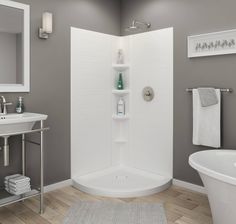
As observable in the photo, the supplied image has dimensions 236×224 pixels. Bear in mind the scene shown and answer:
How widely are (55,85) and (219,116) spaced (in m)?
1.91

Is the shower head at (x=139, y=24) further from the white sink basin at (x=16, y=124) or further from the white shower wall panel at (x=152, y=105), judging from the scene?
the white sink basin at (x=16, y=124)

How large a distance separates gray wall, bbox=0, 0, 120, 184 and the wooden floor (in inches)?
12.7

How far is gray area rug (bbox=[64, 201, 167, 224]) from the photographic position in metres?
2.54

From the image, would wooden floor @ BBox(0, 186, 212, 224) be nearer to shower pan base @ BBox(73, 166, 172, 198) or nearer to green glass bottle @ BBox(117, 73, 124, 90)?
shower pan base @ BBox(73, 166, 172, 198)

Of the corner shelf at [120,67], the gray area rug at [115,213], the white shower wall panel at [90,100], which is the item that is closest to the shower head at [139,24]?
the white shower wall panel at [90,100]

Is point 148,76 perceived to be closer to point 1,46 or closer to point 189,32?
point 189,32

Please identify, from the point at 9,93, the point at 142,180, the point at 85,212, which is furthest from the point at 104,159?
the point at 9,93

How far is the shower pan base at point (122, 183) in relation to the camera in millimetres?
3107

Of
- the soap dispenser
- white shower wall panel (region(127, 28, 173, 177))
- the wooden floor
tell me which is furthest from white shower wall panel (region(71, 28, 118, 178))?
the soap dispenser

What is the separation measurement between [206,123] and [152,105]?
0.85 m

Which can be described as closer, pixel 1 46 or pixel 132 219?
pixel 132 219

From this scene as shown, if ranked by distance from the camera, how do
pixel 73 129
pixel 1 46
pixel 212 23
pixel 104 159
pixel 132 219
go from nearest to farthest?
pixel 132 219
pixel 1 46
pixel 212 23
pixel 73 129
pixel 104 159

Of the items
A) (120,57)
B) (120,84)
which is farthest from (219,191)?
(120,57)

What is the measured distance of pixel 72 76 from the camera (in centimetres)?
343
